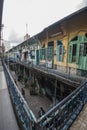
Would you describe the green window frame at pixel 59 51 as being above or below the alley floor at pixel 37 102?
above

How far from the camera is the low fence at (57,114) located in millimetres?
2039

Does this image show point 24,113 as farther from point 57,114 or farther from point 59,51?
point 59,51

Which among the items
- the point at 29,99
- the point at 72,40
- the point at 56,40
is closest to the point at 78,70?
the point at 72,40

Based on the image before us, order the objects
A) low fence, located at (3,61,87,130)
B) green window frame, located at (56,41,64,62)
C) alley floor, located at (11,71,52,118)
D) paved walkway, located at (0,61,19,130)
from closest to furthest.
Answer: low fence, located at (3,61,87,130)
paved walkway, located at (0,61,19,130)
alley floor, located at (11,71,52,118)
green window frame, located at (56,41,64,62)

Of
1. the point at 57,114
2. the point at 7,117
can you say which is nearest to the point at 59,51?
the point at 7,117

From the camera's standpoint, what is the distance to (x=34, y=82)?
12.0 metres

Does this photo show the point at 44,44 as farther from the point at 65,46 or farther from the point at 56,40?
the point at 65,46

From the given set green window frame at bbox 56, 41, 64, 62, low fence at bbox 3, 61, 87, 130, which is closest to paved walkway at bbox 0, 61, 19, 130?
low fence at bbox 3, 61, 87, 130

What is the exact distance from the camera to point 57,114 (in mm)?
2434

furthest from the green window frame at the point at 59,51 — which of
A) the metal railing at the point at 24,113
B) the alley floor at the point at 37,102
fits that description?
the metal railing at the point at 24,113

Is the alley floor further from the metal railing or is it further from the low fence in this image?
the metal railing

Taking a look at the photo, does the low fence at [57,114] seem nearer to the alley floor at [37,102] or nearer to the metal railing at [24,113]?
the metal railing at [24,113]

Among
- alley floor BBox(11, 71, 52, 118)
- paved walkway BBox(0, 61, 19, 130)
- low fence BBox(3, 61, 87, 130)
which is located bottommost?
alley floor BBox(11, 71, 52, 118)

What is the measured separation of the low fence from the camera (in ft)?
6.69
